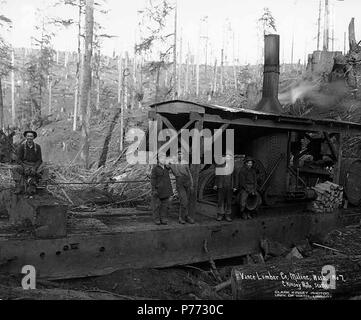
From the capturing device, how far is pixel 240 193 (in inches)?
392

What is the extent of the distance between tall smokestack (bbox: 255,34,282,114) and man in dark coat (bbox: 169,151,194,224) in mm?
4832

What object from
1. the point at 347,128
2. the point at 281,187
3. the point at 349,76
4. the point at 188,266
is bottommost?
the point at 188,266

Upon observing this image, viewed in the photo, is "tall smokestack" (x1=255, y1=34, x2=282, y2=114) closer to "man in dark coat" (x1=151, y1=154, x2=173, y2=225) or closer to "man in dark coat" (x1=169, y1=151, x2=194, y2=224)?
"man in dark coat" (x1=169, y1=151, x2=194, y2=224)

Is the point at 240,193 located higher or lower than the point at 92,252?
higher

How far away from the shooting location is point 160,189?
8867 millimetres

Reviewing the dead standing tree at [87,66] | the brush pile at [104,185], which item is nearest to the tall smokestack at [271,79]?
the brush pile at [104,185]

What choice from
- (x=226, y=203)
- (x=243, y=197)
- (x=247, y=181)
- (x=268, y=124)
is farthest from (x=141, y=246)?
(x=268, y=124)

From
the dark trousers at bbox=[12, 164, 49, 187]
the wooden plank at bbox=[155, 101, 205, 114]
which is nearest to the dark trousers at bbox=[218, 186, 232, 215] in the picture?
the wooden plank at bbox=[155, 101, 205, 114]

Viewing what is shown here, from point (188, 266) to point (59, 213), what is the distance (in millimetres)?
3264

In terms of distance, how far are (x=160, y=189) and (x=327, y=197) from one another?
5758mm

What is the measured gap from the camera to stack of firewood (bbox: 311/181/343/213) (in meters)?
11.8

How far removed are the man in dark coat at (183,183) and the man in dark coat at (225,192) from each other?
87cm
